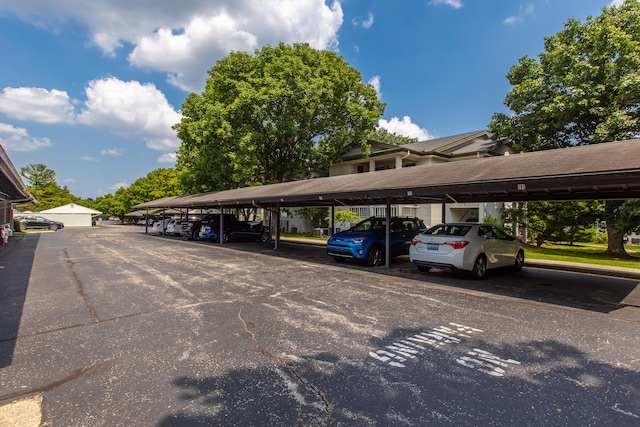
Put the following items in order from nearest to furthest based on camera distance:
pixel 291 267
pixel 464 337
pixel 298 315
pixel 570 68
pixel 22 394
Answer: pixel 22 394, pixel 464 337, pixel 298 315, pixel 291 267, pixel 570 68

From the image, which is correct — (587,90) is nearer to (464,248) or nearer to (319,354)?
(464,248)

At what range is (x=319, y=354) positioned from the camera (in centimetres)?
393

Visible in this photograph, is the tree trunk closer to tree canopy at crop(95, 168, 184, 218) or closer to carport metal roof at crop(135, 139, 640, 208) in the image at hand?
carport metal roof at crop(135, 139, 640, 208)

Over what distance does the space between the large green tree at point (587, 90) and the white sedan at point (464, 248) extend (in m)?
11.2

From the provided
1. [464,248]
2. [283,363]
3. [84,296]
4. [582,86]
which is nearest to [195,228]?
[84,296]

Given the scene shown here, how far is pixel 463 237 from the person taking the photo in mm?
8414

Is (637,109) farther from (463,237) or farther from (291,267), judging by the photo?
(291,267)

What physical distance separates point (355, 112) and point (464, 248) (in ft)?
63.0

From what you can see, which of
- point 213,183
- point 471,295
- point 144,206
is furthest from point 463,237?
point 144,206

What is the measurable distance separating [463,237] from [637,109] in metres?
15.4

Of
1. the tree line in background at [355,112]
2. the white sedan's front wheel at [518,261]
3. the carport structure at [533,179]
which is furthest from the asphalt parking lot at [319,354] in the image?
the tree line in background at [355,112]

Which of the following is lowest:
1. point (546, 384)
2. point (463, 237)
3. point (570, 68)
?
point (546, 384)

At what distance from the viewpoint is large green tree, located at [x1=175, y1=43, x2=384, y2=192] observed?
2308cm

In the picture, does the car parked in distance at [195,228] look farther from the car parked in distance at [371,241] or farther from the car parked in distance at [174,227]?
the car parked in distance at [371,241]
